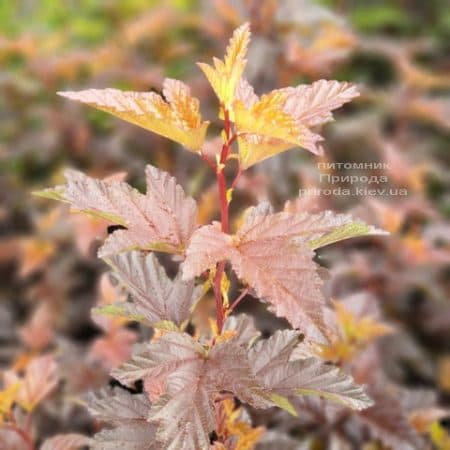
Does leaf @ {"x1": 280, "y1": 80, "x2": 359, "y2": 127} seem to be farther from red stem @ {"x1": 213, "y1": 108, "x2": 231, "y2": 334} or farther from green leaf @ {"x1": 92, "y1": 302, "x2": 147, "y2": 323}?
green leaf @ {"x1": 92, "y1": 302, "x2": 147, "y2": 323}

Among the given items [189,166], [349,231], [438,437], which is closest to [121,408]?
[349,231]

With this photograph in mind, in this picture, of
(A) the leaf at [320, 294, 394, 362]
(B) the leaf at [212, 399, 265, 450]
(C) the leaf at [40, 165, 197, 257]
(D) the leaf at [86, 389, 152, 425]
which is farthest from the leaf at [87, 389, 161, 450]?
(A) the leaf at [320, 294, 394, 362]

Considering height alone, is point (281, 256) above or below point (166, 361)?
above

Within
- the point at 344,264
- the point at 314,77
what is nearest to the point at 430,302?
the point at 344,264

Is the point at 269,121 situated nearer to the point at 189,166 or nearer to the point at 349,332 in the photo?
the point at 349,332

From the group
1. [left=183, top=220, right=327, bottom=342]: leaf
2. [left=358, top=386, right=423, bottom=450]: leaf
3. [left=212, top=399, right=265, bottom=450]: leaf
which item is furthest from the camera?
[left=358, top=386, right=423, bottom=450]: leaf

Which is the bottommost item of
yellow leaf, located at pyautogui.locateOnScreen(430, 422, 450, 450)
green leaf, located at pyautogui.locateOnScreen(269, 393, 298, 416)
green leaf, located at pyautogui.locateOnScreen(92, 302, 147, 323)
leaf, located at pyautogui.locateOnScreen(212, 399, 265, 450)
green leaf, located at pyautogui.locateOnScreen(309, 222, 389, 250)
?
yellow leaf, located at pyautogui.locateOnScreen(430, 422, 450, 450)

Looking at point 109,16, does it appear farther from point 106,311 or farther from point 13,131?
point 106,311
